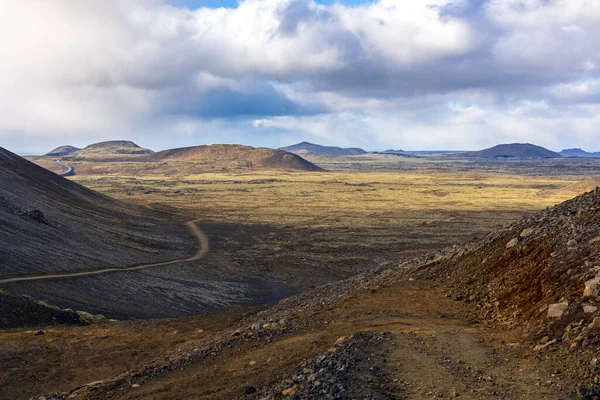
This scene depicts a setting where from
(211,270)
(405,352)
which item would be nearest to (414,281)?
(405,352)

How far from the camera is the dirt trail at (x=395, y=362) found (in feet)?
34.6

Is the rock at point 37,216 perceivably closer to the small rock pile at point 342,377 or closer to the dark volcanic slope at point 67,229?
the dark volcanic slope at point 67,229

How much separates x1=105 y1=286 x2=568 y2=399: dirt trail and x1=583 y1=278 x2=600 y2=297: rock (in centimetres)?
235

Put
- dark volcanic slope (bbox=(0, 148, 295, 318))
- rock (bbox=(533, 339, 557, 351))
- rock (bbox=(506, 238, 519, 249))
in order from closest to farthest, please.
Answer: rock (bbox=(533, 339, 557, 351)), rock (bbox=(506, 238, 519, 249)), dark volcanic slope (bbox=(0, 148, 295, 318))

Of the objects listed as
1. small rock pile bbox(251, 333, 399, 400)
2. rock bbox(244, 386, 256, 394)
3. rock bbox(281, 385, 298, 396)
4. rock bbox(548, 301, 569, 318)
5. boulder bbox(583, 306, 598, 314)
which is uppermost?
boulder bbox(583, 306, 598, 314)

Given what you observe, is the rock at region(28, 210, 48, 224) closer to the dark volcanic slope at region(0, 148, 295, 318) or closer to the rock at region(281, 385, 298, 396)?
the dark volcanic slope at region(0, 148, 295, 318)

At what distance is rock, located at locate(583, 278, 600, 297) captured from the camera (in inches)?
522

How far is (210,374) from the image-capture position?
1480cm

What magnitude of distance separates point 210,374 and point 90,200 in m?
69.2

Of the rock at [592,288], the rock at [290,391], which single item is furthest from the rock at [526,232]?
the rock at [290,391]

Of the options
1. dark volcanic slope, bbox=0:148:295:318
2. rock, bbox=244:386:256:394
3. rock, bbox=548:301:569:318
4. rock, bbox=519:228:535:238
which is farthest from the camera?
dark volcanic slope, bbox=0:148:295:318

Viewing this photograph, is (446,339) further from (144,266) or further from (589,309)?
(144,266)

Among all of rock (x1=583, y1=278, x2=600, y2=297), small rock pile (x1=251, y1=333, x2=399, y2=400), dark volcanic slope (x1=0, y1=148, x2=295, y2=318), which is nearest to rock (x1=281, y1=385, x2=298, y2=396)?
small rock pile (x1=251, y1=333, x2=399, y2=400)

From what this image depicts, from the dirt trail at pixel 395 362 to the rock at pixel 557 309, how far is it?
1281mm
